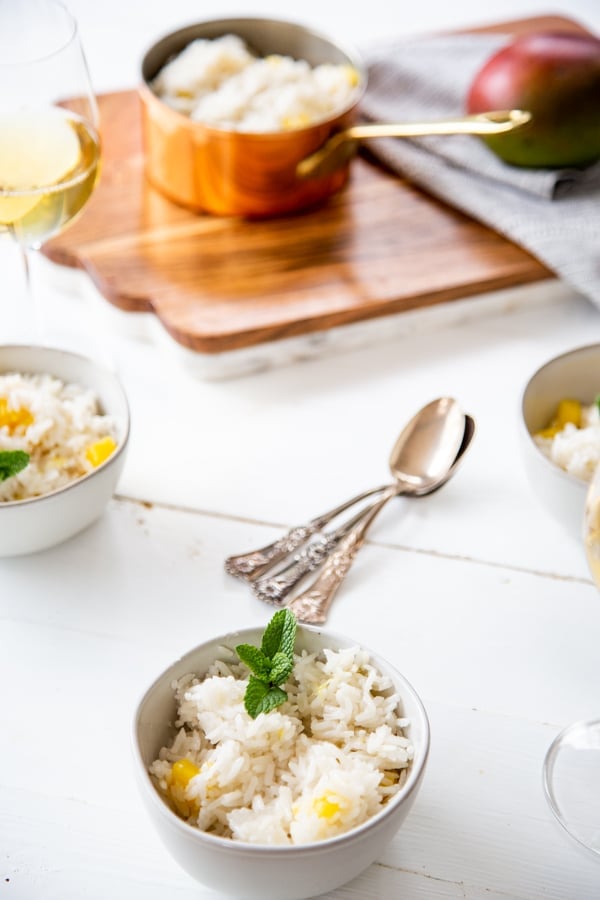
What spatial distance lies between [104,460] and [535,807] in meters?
0.66

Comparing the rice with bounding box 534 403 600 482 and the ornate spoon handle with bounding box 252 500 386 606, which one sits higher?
the rice with bounding box 534 403 600 482

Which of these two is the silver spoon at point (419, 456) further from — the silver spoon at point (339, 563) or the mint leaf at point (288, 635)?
the mint leaf at point (288, 635)

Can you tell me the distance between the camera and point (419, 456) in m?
1.51

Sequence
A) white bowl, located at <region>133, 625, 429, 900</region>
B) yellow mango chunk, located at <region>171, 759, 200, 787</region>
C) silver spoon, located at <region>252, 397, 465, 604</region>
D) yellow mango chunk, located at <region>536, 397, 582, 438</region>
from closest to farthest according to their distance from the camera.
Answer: white bowl, located at <region>133, 625, 429, 900</region> < yellow mango chunk, located at <region>171, 759, 200, 787</region> < silver spoon, located at <region>252, 397, 465, 604</region> < yellow mango chunk, located at <region>536, 397, 582, 438</region>

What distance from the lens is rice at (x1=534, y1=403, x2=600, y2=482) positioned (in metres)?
1.38

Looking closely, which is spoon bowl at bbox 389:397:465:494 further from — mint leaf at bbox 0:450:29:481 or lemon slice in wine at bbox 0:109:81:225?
lemon slice in wine at bbox 0:109:81:225

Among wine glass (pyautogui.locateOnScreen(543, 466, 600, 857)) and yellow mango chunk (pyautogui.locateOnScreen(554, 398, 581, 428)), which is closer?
wine glass (pyautogui.locateOnScreen(543, 466, 600, 857))

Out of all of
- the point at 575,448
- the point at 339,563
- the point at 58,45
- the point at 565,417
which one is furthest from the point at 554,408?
the point at 58,45

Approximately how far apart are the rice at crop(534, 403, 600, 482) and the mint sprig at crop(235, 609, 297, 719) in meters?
0.49

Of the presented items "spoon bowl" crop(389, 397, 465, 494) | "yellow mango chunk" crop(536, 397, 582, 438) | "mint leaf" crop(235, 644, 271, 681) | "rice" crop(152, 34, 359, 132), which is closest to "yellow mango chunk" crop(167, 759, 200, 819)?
"mint leaf" crop(235, 644, 271, 681)

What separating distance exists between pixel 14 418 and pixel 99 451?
Result: 0.39 ft

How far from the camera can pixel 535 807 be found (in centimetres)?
112

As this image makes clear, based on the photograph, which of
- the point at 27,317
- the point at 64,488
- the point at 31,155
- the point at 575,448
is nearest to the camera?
the point at 64,488

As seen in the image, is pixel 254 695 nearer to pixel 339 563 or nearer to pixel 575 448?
pixel 339 563
